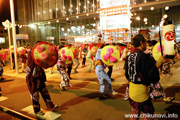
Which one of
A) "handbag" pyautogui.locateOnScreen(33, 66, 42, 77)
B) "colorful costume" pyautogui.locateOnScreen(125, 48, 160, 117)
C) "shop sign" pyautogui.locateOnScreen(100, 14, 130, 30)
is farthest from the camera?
"shop sign" pyautogui.locateOnScreen(100, 14, 130, 30)

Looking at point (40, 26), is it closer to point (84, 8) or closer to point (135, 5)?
point (84, 8)

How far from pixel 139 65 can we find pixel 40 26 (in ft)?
89.5

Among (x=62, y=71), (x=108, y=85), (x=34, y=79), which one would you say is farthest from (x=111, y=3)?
(x=34, y=79)

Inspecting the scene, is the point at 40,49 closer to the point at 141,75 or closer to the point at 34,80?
the point at 34,80

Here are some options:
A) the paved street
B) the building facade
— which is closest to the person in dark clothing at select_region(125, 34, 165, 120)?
the paved street

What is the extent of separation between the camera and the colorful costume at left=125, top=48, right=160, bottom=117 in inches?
82.7

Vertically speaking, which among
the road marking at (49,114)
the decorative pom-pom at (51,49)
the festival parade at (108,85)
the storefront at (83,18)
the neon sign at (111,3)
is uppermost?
the storefront at (83,18)

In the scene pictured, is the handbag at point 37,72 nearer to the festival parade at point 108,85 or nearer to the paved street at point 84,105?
the festival parade at point 108,85

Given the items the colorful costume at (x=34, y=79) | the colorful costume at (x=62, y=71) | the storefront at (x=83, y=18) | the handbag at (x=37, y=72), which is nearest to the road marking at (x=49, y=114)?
the colorful costume at (x=34, y=79)

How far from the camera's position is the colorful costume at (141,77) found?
2.10 metres

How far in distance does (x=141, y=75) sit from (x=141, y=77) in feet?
0.11

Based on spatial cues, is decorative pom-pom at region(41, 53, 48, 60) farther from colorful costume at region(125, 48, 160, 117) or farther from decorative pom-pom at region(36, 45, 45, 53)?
colorful costume at region(125, 48, 160, 117)

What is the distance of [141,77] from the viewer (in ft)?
7.07

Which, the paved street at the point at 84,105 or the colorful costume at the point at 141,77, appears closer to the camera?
the colorful costume at the point at 141,77
